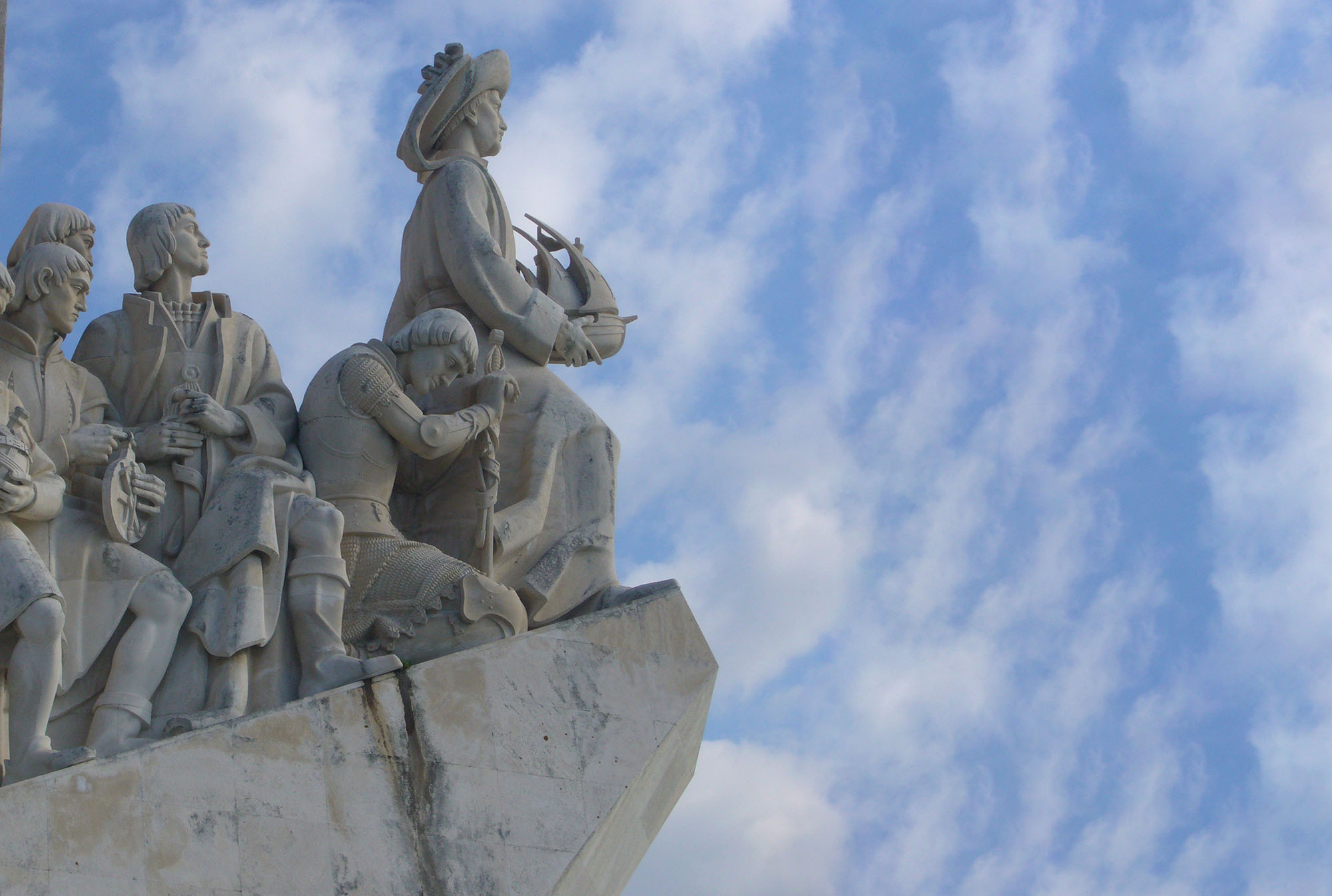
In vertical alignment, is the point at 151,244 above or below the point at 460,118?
below

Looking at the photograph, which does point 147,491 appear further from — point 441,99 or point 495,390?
point 441,99

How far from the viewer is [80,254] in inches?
334

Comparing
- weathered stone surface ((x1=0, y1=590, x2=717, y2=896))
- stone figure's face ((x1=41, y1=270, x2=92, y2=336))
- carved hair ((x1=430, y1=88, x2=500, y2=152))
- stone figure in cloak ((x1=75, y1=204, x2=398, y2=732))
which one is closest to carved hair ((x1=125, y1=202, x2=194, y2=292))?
stone figure in cloak ((x1=75, y1=204, x2=398, y2=732))

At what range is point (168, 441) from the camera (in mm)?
8438

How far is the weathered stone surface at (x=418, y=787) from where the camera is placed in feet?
23.4

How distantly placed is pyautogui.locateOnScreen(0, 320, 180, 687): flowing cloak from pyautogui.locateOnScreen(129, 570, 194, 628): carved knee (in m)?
A: 0.03

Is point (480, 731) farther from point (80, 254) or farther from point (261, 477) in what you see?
point (80, 254)

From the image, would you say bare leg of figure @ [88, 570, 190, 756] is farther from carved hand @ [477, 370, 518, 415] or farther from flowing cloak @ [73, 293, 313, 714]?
carved hand @ [477, 370, 518, 415]

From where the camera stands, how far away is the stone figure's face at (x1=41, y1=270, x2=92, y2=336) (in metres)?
8.30

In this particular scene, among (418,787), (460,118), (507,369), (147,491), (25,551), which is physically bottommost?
(418,787)

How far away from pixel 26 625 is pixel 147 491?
0.84 metres

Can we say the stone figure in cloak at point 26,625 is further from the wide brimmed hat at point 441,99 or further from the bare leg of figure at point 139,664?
the wide brimmed hat at point 441,99

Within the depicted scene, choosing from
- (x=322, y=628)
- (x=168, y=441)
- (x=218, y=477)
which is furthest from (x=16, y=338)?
(x=322, y=628)

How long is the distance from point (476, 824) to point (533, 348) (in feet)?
8.95
